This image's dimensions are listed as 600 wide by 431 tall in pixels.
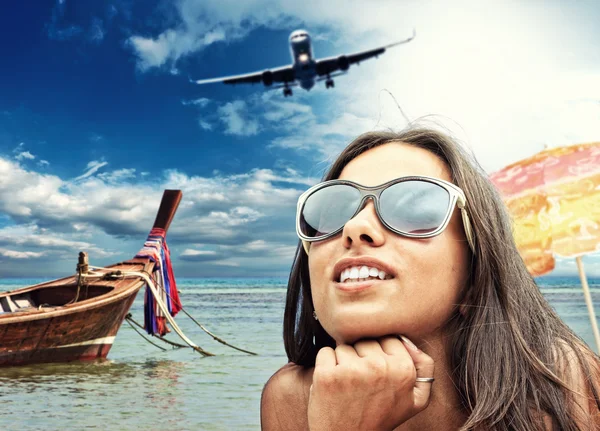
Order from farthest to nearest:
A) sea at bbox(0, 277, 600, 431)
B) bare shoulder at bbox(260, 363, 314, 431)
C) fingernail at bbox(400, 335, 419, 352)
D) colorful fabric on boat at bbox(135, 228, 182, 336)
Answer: colorful fabric on boat at bbox(135, 228, 182, 336)
sea at bbox(0, 277, 600, 431)
bare shoulder at bbox(260, 363, 314, 431)
fingernail at bbox(400, 335, 419, 352)

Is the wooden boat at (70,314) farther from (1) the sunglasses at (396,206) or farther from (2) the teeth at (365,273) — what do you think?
(2) the teeth at (365,273)

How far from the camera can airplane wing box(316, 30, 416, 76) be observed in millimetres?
28797

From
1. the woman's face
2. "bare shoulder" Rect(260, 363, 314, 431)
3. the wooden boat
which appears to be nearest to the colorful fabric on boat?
the wooden boat

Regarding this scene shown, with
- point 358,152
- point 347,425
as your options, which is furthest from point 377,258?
point 358,152

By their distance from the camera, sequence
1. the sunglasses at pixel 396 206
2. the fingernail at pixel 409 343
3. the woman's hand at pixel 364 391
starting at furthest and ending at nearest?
the sunglasses at pixel 396 206
the fingernail at pixel 409 343
the woman's hand at pixel 364 391

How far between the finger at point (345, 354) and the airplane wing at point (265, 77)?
28457 mm

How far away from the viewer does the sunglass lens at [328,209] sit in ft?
4.83

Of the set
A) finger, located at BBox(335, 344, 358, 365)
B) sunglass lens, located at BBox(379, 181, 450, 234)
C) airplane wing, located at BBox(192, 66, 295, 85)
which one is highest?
airplane wing, located at BBox(192, 66, 295, 85)

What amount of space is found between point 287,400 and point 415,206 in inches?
25.5

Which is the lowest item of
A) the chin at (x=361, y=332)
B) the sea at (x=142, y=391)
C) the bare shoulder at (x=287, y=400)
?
the sea at (x=142, y=391)

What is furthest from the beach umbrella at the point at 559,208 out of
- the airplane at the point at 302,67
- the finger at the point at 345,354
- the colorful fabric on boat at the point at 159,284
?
the airplane at the point at 302,67

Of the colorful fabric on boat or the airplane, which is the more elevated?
the airplane

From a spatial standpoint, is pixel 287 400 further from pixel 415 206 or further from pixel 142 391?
pixel 142 391

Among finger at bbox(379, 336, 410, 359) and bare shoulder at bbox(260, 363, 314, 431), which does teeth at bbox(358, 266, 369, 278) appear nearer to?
finger at bbox(379, 336, 410, 359)
